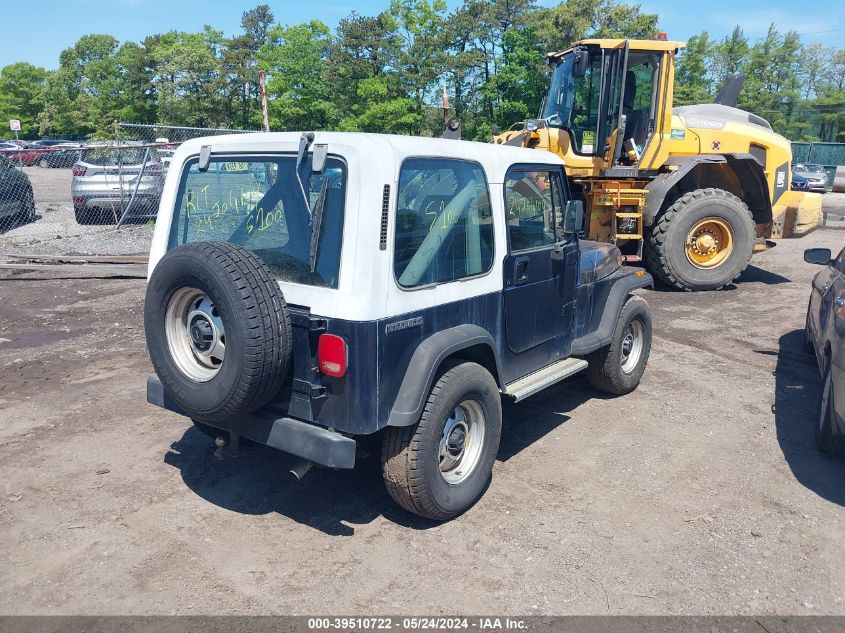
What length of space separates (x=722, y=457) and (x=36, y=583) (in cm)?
432

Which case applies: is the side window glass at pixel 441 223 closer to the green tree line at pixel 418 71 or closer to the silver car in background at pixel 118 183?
the silver car in background at pixel 118 183

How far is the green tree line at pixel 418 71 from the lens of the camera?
39.6 meters

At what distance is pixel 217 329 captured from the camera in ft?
11.1

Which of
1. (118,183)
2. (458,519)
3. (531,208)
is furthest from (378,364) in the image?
(118,183)

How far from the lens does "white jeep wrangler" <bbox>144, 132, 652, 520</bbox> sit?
321 cm

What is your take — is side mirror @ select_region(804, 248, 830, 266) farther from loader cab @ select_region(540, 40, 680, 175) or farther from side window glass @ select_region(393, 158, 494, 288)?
loader cab @ select_region(540, 40, 680, 175)

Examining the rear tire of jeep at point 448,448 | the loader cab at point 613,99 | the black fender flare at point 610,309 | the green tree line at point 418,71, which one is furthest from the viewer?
the green tree line at point 418,71

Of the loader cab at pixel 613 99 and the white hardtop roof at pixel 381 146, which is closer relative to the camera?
the white hardtop roof at pixel 381 146

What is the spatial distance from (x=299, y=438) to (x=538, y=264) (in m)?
2.06

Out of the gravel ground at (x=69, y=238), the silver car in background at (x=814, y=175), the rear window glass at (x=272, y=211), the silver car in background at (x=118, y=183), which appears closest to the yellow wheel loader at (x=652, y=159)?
the rear window glass at (x=272, y=211)

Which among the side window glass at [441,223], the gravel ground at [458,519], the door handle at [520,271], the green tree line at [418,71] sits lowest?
the gravel ground at [458,519]

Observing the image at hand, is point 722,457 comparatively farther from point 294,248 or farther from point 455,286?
point 294,248

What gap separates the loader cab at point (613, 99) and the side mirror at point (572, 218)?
17.7 feet

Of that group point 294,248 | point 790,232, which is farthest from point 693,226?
point 294,248
